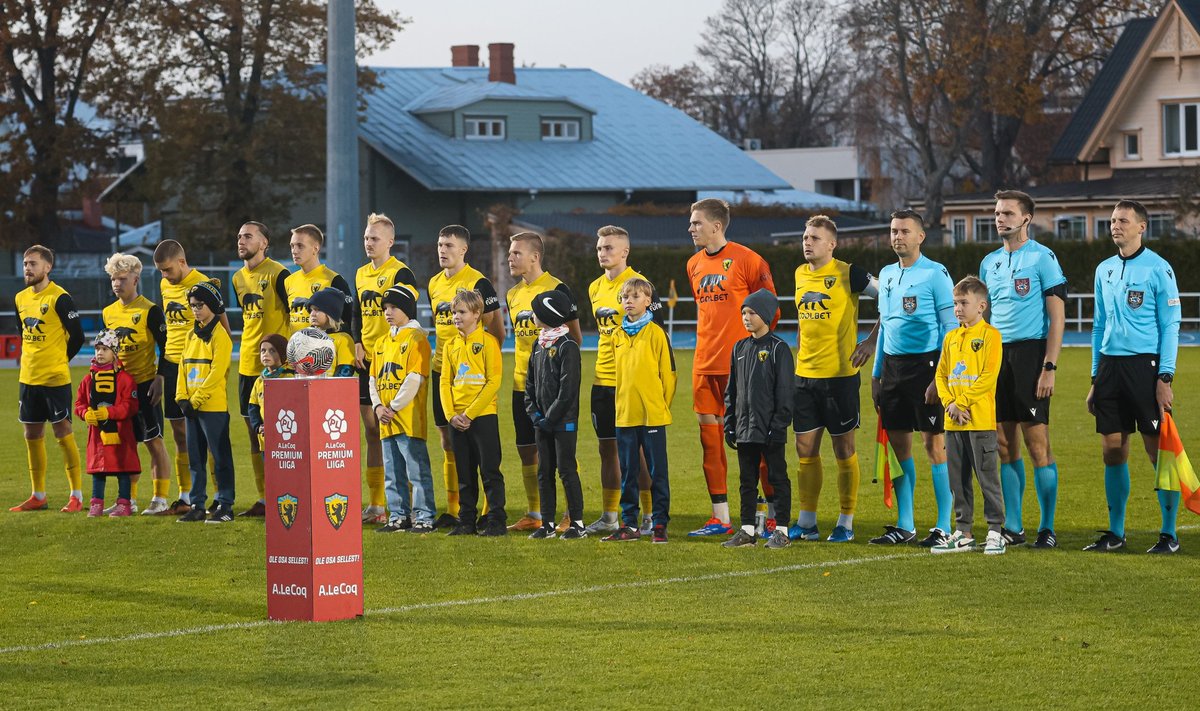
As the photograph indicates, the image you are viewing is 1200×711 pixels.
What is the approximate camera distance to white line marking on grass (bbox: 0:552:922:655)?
25.6 ft

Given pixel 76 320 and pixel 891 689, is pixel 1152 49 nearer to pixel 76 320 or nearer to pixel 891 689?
pixel 76 320

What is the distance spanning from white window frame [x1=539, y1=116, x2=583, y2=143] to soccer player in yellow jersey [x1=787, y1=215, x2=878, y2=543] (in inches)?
1940

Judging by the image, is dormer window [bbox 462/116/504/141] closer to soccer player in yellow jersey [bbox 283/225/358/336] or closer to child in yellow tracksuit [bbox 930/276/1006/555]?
soccer player in yellow jersey [bbox 283/225/358/336]

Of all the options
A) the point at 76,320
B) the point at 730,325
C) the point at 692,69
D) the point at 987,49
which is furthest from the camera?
the point at 692,69

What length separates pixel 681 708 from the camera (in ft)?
20.9

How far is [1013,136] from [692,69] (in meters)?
30.0

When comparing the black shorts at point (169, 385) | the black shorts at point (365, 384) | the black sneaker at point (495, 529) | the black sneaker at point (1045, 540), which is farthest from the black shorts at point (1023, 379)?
the black shorts at point (169, 385)

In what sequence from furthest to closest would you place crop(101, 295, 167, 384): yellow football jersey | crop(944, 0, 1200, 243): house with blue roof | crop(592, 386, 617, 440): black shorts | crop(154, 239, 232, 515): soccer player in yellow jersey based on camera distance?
crop(944, 0, 1200, 243): house with blue roof < crop(101, 295, 167, 384): yellow football jersey < crop(154, 239, 232, 515): soccer player in yellow jersey < crop(592, 386, 617, 440): black shorts

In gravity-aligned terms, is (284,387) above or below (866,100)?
below

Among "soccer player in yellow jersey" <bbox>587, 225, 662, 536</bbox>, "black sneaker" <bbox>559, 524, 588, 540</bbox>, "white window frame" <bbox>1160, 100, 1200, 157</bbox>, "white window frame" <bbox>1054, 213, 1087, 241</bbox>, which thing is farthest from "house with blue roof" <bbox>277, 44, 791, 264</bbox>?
"black sneaker" <bbox>559, 524, 588, 540</bbox>

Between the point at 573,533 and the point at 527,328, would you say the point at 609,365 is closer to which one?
the point at 527,328

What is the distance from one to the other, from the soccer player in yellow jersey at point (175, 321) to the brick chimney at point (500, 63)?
49376mm

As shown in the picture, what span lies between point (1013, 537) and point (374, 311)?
4845mm

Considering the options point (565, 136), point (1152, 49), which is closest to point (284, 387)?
point (1152, 49)
